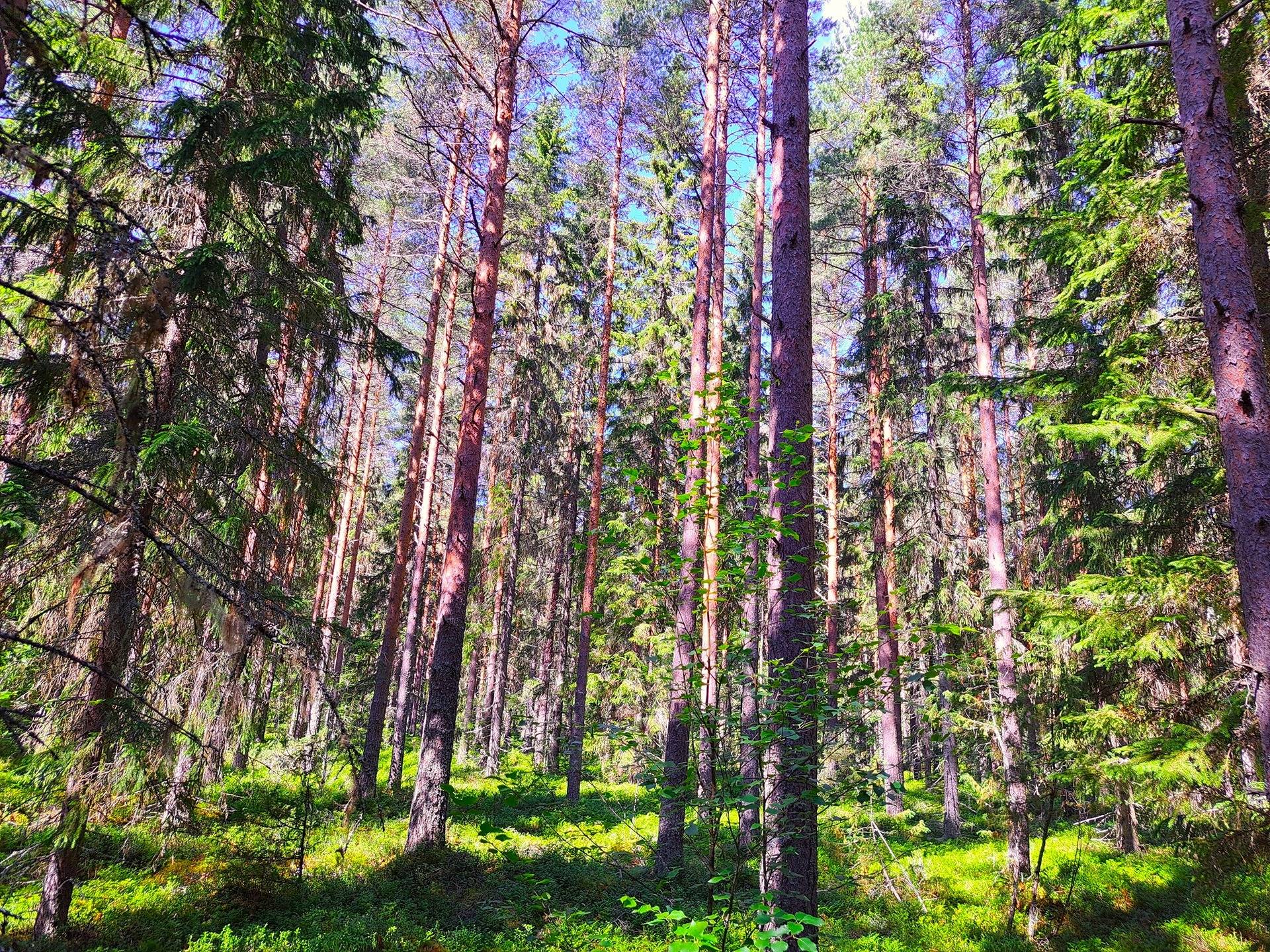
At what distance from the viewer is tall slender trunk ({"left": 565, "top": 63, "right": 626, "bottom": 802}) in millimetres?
15617

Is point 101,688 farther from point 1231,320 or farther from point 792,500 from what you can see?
point 1231,320

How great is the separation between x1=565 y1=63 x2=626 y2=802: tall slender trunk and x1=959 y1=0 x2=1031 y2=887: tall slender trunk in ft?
25.9

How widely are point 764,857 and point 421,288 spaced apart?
21.3 meters

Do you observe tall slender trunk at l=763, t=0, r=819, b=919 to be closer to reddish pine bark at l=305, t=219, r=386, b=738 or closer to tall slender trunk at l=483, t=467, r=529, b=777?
reddish pine bark at l=305, t=219, r=386, b=738

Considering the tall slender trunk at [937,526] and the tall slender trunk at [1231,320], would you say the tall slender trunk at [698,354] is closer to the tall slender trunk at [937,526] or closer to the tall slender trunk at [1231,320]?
the tall slender trunk at [937,526]

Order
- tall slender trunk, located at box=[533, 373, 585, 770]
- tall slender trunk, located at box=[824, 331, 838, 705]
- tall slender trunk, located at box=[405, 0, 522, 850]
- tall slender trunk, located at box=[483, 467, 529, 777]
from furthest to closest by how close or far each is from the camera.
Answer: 1. tall slender trunk, located at box=[533, 373, 585, 770]
2. tall slender trunk, located at box=[483, 467, 529, 777]
3. tall slender trunk, located at box=[824, 331, 838, 705]
4. tall slender trunk, located at box=[405, 0, 522, 850]

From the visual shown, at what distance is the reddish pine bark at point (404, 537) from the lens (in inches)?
537

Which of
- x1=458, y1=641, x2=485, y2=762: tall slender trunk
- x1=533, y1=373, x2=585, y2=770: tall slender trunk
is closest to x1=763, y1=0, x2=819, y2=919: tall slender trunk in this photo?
x1=533, y1=373, x2=585, y2=770: tall slender trunk

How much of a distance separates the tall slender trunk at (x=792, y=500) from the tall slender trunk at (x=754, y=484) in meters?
Result: 0.17

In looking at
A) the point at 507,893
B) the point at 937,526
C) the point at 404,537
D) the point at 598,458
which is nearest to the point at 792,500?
the point at 507,893

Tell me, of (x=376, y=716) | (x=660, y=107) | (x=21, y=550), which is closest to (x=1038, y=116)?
(x=660, y=107)

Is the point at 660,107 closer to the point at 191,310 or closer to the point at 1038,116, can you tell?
the point at 1038,116

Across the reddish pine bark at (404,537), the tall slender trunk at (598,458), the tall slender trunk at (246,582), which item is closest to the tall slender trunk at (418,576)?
the reddish pine bark at (404,537)

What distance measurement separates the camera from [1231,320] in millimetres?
4879
